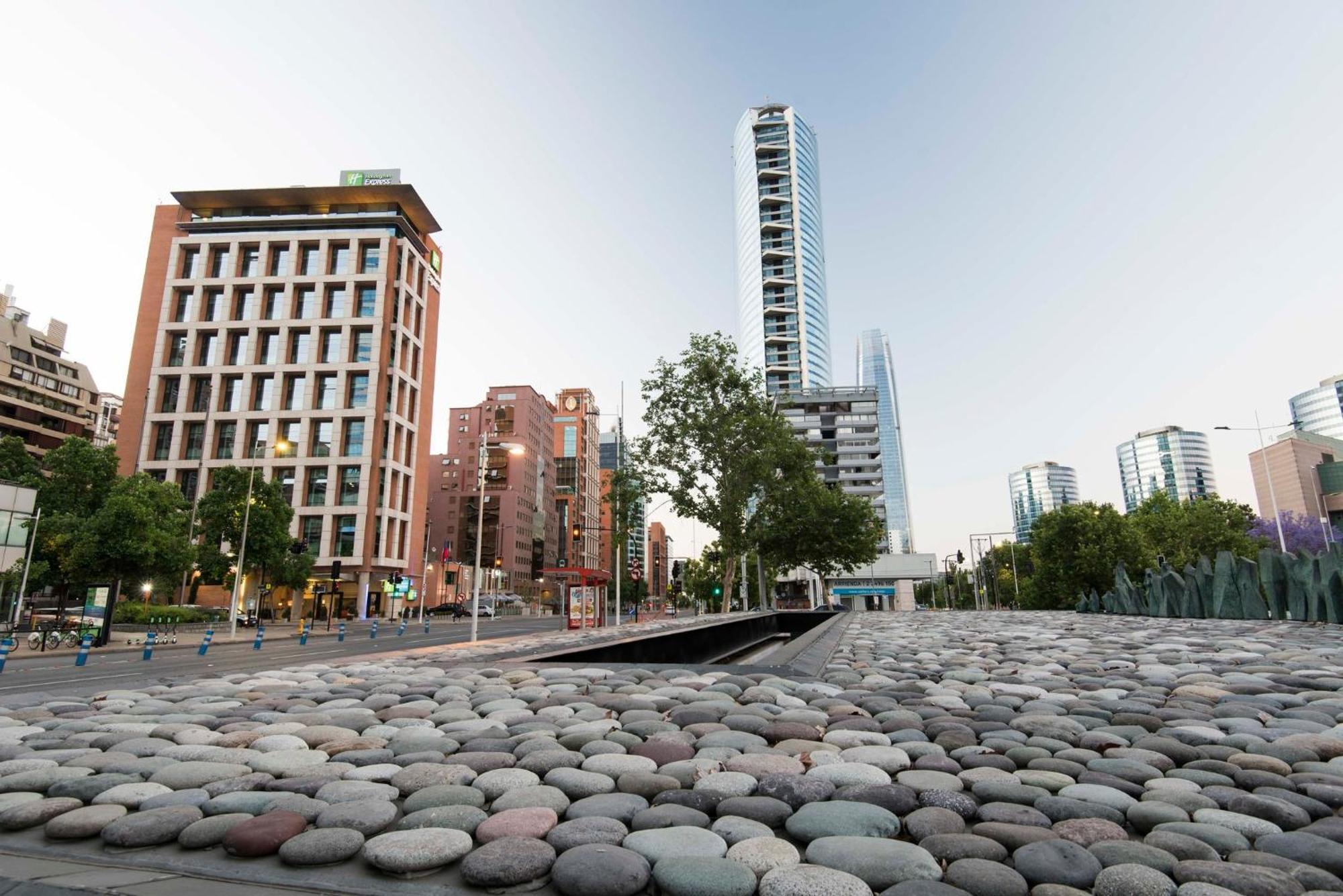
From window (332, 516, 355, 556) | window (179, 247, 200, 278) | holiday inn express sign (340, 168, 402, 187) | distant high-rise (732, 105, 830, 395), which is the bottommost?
window (332, 516, 355, 556)

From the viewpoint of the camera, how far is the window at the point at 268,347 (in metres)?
57.8

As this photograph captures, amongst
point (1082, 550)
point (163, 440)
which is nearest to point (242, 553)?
point (163, 440)

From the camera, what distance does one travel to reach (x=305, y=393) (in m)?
56.6

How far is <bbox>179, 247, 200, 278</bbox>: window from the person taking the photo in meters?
59.2

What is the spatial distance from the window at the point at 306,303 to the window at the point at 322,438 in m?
9.78

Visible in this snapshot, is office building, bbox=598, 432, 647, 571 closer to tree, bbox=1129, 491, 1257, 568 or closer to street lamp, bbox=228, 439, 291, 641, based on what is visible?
street lamp, bbox=228, 439, 291, 641

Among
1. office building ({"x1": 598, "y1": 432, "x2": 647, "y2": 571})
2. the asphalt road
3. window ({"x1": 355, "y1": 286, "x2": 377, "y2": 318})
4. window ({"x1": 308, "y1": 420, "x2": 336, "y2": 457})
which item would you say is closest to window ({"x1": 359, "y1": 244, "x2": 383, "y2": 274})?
window ({"x1": 355, "y1": 286, "x2": 377, "y2": 318})

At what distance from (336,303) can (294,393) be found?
8.75 m

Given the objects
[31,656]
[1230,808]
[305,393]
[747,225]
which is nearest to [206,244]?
[305,393]

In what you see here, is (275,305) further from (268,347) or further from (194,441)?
(194,441)

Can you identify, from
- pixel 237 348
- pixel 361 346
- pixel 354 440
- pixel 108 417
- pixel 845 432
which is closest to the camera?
pixel 354 440

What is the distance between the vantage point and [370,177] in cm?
6725

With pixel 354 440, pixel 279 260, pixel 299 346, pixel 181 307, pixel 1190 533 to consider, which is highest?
pixel 279 260

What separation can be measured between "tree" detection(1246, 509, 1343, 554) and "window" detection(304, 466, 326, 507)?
81019 millimetres
